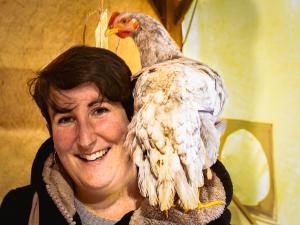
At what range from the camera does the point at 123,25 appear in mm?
1797

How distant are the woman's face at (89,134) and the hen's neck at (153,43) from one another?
2.09ft

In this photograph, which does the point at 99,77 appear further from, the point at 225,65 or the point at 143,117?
the point at 225,65

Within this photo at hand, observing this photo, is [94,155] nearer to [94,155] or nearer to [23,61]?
[94,155]

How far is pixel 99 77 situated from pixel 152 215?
430 millimetres

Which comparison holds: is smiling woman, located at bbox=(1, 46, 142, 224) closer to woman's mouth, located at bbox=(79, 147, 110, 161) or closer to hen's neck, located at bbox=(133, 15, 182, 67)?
woman's mouth, located at bbox=(79, 147, 110, 161)

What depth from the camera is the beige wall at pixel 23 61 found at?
158cm

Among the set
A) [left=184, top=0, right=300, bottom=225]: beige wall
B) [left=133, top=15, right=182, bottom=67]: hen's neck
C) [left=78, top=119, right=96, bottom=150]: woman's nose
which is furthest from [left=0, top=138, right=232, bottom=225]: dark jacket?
[left=133, top=15, right=182, bottom=67]: hen's neck

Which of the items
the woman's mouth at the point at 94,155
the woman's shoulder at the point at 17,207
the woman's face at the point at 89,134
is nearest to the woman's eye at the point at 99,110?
the woman's face at the point at 89,134

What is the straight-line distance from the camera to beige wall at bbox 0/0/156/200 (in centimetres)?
158

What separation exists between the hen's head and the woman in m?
0.81

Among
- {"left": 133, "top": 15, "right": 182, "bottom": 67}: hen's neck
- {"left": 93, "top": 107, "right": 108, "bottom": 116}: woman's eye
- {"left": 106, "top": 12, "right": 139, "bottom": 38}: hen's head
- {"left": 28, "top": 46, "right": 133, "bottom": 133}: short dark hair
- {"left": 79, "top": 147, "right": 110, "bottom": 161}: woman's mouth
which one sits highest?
{"left": 106, "top": 12, "right": 139, "bottom": 38}: hen's head

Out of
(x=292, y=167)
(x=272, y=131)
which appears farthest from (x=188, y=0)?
(x=292, y=167)

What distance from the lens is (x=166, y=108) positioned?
2.84 feet

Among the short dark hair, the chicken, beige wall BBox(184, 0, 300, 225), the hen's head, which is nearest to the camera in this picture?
the chicken
